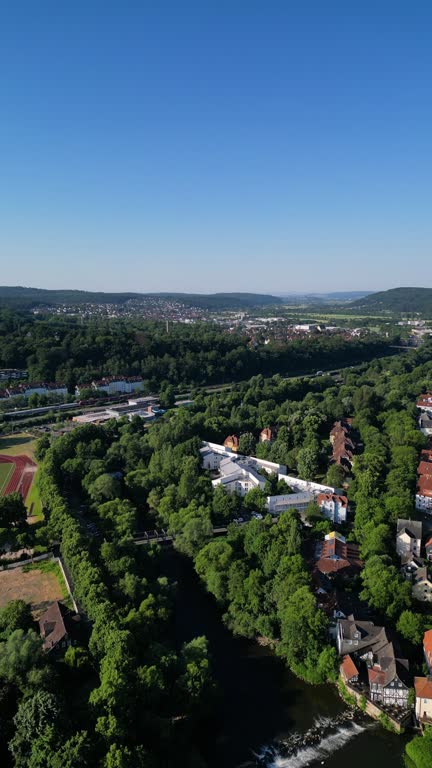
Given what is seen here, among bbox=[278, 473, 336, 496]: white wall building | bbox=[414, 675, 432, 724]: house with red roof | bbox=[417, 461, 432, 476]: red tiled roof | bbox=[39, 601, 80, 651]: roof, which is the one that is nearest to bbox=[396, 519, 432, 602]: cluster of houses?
bbox=[278, 473, 336, 496]: white wall building

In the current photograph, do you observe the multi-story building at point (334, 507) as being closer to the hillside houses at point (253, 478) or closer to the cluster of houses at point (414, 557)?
the hillside houses at point (253, 478)

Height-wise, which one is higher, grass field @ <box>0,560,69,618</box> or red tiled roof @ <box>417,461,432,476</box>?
red tiled roof @ <box>417,461,432,476</box>

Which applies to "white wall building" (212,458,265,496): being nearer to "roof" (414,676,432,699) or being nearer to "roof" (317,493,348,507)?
"roof" (317,493,348,507)

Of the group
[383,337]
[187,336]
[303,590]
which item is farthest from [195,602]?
[383,337]

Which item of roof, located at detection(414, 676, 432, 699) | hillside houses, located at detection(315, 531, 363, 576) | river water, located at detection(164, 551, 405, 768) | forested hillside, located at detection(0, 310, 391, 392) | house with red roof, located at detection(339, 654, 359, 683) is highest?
forested hillside, located at detection(0, 310, 391, 392)

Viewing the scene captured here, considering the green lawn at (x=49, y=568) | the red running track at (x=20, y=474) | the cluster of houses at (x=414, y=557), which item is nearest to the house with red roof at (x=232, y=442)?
the red running track at (x=20, y=474)

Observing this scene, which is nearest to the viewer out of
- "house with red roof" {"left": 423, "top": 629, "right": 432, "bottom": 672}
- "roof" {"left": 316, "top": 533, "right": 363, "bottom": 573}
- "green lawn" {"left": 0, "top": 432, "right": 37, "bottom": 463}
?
"house with red roof" {"left": 423, "top": 629, "right": 432, "bottom": 672}

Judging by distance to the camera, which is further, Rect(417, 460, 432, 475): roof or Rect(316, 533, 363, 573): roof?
Rect(417, 460, 432, 475): roof
